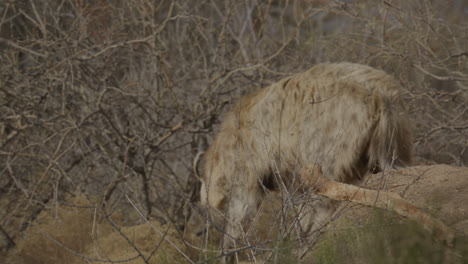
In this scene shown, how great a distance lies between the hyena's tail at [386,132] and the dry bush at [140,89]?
132 cm

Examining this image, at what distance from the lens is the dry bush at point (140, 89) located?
21.4 ft

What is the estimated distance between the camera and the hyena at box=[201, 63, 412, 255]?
187 inches

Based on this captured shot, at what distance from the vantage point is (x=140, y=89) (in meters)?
7.72

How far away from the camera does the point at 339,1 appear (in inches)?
246

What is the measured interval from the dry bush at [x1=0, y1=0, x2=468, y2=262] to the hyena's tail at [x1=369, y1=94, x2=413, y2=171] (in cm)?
132

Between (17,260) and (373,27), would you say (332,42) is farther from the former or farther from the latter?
(17,260)

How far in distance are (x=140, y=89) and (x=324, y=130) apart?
346 centimetres

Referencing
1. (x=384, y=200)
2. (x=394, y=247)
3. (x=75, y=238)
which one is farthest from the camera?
(x=75, y=238)

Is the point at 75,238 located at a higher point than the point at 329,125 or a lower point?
lower

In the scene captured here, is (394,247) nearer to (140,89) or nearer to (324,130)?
(324,130)

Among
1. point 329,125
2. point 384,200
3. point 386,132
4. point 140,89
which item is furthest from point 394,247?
point 140,89

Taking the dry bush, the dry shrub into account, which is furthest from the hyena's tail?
the dry shrub

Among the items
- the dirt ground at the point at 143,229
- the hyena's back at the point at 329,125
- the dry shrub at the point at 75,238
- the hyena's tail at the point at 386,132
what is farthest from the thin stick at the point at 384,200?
the dry shrub at the point at 75,238

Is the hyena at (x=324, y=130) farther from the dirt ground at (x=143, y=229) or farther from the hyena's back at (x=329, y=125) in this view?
the dirt ground at (x=143, y=229)
